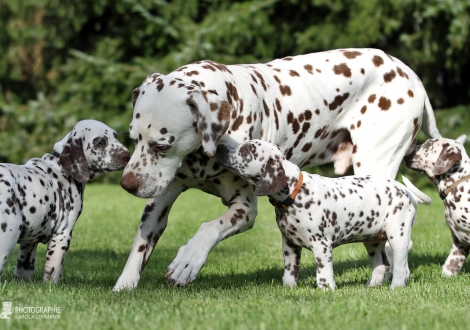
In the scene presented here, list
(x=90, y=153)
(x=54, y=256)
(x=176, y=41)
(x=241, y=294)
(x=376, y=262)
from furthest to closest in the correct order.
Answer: (x=176, y=41), (x=376, y=262), (x=90, y=153), (x=54, y=256), (x=241, y=294)

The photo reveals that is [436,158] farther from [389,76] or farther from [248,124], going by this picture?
[248,124]

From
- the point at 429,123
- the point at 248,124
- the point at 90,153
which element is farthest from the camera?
the point at 429,123

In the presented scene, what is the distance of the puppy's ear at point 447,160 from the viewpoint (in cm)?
726

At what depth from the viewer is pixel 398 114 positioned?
7.27m

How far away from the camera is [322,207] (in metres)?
6.08

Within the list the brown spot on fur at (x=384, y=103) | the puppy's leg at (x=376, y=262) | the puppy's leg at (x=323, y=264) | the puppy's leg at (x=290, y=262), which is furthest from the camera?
the brown spot on fur at (x=384, y=103)

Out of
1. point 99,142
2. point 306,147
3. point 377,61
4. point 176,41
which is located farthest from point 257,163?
point 176,41

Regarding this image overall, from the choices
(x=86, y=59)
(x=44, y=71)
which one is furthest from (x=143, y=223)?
(x=44, y=71)

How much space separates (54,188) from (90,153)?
461 millimetres

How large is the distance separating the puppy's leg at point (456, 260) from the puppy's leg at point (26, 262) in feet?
13.2

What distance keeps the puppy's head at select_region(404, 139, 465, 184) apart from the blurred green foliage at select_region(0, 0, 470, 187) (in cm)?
1086

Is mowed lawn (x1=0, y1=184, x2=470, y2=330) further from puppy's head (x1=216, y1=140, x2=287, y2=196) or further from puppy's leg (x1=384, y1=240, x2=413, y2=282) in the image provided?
puppy's head (x1=216, y1=140, x2=287, y2=196)

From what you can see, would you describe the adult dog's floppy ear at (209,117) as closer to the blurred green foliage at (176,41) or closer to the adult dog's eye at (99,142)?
the adult dog's eye at (99,142)

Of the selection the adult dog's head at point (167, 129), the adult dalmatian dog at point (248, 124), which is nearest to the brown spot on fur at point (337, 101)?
the adult dalmatian dog at point (248, 124)
